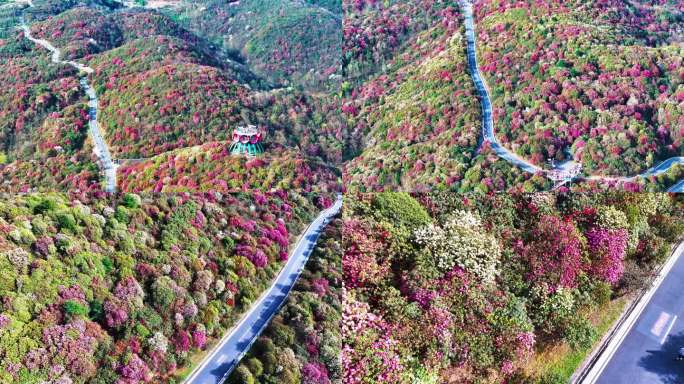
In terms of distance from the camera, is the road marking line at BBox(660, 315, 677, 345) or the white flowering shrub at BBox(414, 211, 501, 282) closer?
the white flowering shrub at BBox(414, 211, 501, 282)

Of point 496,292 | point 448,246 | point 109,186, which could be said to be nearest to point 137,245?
point 109,186

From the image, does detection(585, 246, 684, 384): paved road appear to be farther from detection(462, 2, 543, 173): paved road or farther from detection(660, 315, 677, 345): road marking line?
detection(462, 2, 543, 173): paved road

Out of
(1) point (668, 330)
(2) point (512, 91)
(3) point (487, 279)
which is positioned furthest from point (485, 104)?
(1) point (668, 330)

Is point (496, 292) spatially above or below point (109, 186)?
below

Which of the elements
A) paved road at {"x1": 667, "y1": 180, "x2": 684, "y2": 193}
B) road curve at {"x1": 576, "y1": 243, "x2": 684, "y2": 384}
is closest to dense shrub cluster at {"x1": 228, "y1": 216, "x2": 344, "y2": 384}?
road curve at {"x1": 576, "y1": 243, "x2": 684, "y2": 384}

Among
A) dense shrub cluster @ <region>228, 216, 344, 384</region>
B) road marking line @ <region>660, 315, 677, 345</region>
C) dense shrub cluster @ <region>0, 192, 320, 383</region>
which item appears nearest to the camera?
dense shrub cluster @ <region>0, 192, 320, 383</region>

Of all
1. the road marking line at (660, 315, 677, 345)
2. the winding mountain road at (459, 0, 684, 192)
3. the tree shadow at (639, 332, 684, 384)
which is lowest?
the tree shadow at (639, 332, 684, 384)

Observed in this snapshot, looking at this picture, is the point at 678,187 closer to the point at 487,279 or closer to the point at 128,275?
the point at 487,279

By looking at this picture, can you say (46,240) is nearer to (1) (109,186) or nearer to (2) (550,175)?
(1) (109,186)

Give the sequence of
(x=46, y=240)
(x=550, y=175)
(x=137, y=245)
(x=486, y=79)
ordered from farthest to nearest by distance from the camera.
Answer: (x=486, y=79) < (x=550, y=175) < (x=137, y=245) < (x=46, y=240)
